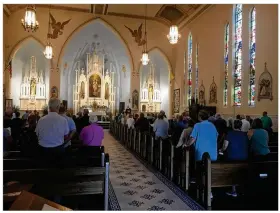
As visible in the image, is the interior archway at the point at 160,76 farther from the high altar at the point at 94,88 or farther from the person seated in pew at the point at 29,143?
the person seated in pew at the point at 29,143

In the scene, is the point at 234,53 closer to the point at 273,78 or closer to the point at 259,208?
the point at 273,78

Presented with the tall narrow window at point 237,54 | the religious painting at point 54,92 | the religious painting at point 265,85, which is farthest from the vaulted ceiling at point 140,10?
the religious painting at point 265,85

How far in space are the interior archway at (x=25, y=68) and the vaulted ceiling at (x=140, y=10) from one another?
3.62 m

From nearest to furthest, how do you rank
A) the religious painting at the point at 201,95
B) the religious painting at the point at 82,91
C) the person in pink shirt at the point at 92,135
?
the person in pink shirt at the point at 92,135 → the religious painting at the point at 201,95 → the religious painting at the point at 82,91

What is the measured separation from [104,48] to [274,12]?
16.2 metres

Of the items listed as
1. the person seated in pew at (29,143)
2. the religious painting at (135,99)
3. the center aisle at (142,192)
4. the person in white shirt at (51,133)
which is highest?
the religious painting at (135,99)

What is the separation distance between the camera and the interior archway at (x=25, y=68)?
72.5ft

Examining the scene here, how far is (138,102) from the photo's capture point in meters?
22.9

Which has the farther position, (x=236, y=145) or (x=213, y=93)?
(x=213, y=93)

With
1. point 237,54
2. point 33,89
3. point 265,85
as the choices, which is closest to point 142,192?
point 265,85

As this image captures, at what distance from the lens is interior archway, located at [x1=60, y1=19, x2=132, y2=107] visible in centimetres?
2333

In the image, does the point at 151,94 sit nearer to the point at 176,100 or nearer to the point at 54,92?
the point at 176,100

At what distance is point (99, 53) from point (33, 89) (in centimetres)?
672

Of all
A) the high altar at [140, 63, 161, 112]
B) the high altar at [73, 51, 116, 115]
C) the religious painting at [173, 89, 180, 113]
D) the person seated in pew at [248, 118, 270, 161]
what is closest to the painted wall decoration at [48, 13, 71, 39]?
the high altar at [73, 51, 116, 115]
